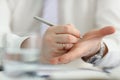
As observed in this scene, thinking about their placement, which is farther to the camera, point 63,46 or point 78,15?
point 78,15

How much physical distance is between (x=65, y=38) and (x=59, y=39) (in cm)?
2

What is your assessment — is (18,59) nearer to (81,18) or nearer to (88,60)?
(88,60)

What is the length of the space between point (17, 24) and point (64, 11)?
8.7 inches

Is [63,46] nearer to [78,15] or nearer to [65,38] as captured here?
[65,38]

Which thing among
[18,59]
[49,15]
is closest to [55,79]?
[18,59]

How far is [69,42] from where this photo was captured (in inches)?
29.9

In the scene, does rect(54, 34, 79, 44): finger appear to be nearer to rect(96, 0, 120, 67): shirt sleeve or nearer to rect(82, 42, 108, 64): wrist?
rect(82, 42, 108, 64): wrist

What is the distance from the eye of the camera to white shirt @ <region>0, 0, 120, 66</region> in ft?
3.23

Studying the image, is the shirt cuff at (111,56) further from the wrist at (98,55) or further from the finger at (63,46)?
the finger at (63,46)

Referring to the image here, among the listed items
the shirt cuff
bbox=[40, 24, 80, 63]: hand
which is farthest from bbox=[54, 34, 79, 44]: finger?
the shirt cuff

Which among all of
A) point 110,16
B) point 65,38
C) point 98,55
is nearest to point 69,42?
point 65,38

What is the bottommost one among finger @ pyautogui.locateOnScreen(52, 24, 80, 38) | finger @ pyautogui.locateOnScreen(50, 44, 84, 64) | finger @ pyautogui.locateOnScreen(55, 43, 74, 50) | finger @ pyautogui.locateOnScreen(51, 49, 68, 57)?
finger @ pyautogui.locateOnScreen(50, 44, 84, 64)

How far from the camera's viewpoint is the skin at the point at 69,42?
0.76 metres

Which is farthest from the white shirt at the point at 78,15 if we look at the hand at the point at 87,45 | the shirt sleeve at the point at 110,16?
the hand at the point at 87,45
